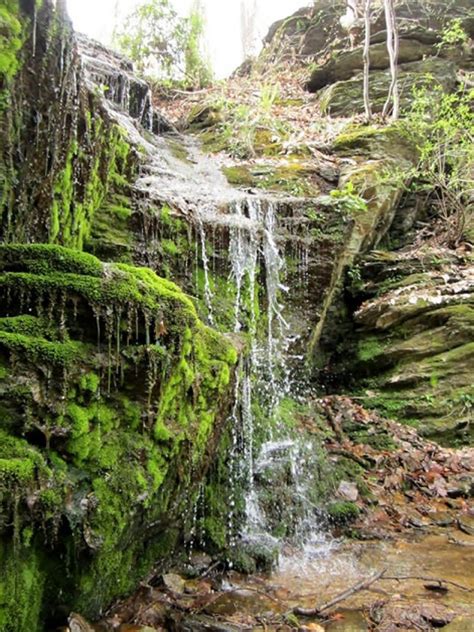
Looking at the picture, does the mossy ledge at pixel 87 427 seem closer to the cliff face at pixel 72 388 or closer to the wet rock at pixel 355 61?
the cliff face at pixel 72 388

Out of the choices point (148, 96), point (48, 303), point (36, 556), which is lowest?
point (36, 556)

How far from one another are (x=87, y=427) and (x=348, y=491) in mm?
3590

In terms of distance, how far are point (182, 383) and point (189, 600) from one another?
1533 mm

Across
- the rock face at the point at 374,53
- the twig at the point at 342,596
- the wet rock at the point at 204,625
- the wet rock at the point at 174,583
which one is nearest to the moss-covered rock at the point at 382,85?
the rock face at the point at 374,53

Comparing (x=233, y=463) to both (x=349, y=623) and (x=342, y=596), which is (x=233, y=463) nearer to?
(x=342, y=596)

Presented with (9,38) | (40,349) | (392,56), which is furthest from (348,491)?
(392,56)

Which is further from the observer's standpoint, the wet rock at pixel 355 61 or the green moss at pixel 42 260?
the wet rock at pixel 355 61

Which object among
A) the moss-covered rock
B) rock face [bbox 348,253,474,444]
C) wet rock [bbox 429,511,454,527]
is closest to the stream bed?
wet rock [bbox 429,511,454,527]

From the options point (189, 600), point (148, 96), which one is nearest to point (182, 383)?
point (189, 600)

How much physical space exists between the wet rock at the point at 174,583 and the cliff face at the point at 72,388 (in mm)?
163

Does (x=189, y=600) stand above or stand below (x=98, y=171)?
below

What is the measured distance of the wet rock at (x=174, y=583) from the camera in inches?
133

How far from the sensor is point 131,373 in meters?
3.10

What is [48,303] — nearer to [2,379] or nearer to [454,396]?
[2,379]
